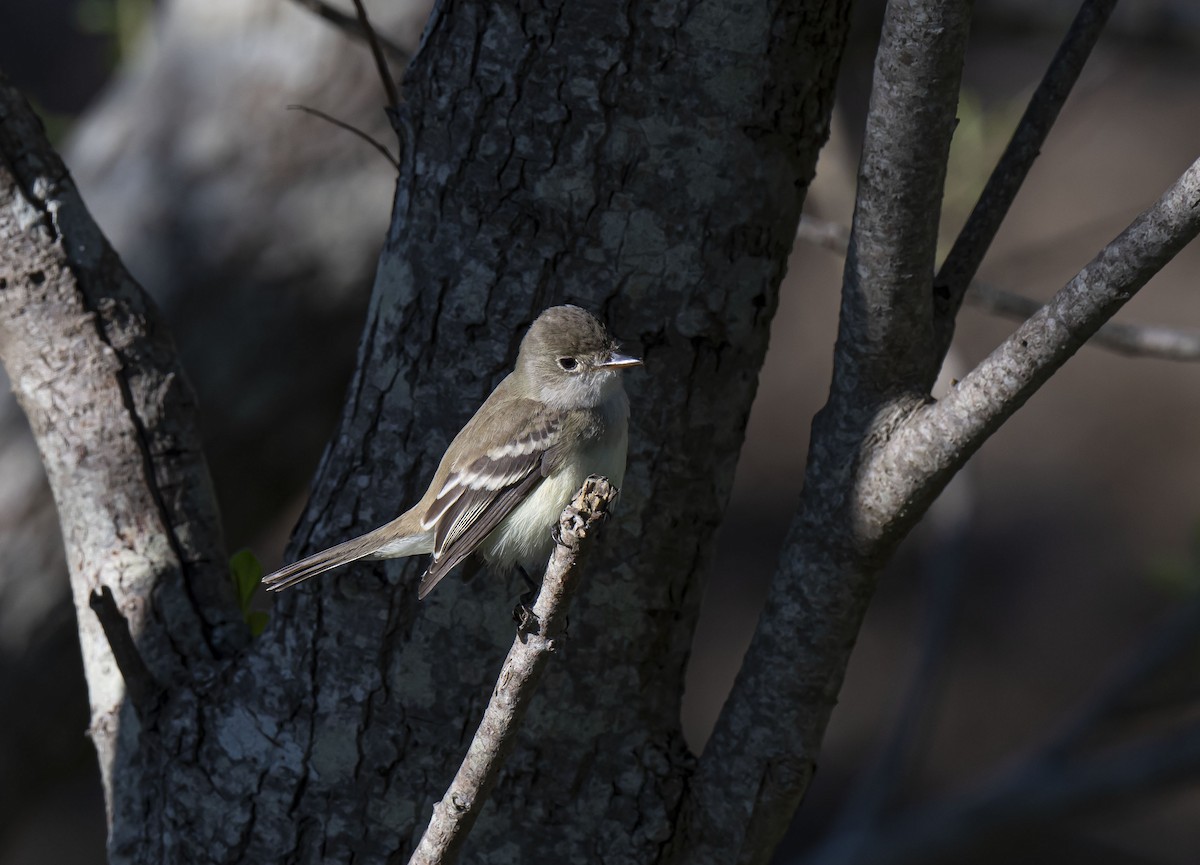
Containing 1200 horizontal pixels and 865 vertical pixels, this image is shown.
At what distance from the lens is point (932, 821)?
5863 millimetres

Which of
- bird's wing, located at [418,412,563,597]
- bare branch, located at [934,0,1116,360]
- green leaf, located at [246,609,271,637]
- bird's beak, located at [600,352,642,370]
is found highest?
bare branch, located at [934,0,1116,360]

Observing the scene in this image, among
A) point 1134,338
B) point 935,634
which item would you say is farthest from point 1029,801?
point 1134,338

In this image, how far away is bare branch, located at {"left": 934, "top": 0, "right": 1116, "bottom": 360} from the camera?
247 centimetres

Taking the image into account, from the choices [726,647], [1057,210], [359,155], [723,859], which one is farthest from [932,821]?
→ [1057,210]

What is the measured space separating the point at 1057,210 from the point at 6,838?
1199 centimetres

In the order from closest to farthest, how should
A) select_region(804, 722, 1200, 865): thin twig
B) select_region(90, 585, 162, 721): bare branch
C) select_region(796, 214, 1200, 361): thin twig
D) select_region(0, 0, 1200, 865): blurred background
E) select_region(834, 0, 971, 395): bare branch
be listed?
1. select_region(834, 0, 971, 395): bare branch
2. select_region(90, 585, 162, 721): bare branch
3. select_region(796, 214, 1200, 361): thin twig
4. select_region(0, 0, 1200, 865): blurred background
5. select_region(804, 722, 1200, 865): thin twig

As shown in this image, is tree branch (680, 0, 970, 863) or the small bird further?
the small bird

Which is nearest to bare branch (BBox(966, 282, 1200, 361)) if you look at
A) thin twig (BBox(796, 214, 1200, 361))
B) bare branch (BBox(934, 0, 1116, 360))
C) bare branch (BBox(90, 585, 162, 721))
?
thin twig (BBox(796, 214, 1200, 361))

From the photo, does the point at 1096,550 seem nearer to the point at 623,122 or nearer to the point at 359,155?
the point at 359,155

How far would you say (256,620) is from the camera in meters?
3.01

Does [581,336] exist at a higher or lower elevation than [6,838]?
higher

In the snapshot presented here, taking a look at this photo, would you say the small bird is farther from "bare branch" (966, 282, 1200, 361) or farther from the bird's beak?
"bare branch" (966, 282, 1200, 361)

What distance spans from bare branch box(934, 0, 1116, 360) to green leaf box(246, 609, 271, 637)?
174 centimetres

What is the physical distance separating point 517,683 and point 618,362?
2.61ft
